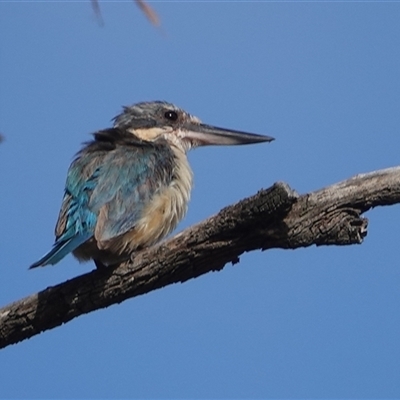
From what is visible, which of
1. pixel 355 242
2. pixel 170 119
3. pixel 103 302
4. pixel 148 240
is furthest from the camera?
pixel 170 119

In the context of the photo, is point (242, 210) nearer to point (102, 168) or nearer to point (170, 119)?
point (102, 168)

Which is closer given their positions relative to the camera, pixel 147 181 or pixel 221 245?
pixel 221 245

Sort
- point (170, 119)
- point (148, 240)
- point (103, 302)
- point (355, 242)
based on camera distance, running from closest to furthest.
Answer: point (355, 242)
point (103, 302)
point (148, 240)
point (170, 119)

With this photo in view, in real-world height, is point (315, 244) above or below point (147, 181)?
below

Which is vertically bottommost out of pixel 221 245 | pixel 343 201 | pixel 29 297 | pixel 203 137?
pixel 29 297

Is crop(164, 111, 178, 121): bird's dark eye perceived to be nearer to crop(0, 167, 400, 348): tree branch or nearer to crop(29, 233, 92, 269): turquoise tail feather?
crop(29, 233, 92, 269): turquoise tail feather

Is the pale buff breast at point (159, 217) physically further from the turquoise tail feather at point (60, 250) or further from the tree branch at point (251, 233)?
the tree branch at point (251, 233)

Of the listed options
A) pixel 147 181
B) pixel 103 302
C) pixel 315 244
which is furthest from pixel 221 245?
pixel 147 181

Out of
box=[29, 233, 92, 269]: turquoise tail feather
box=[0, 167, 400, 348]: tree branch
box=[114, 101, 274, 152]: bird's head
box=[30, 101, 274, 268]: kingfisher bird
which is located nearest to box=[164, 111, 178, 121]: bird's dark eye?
box=[114, 101, 274, 152]: bird's head
